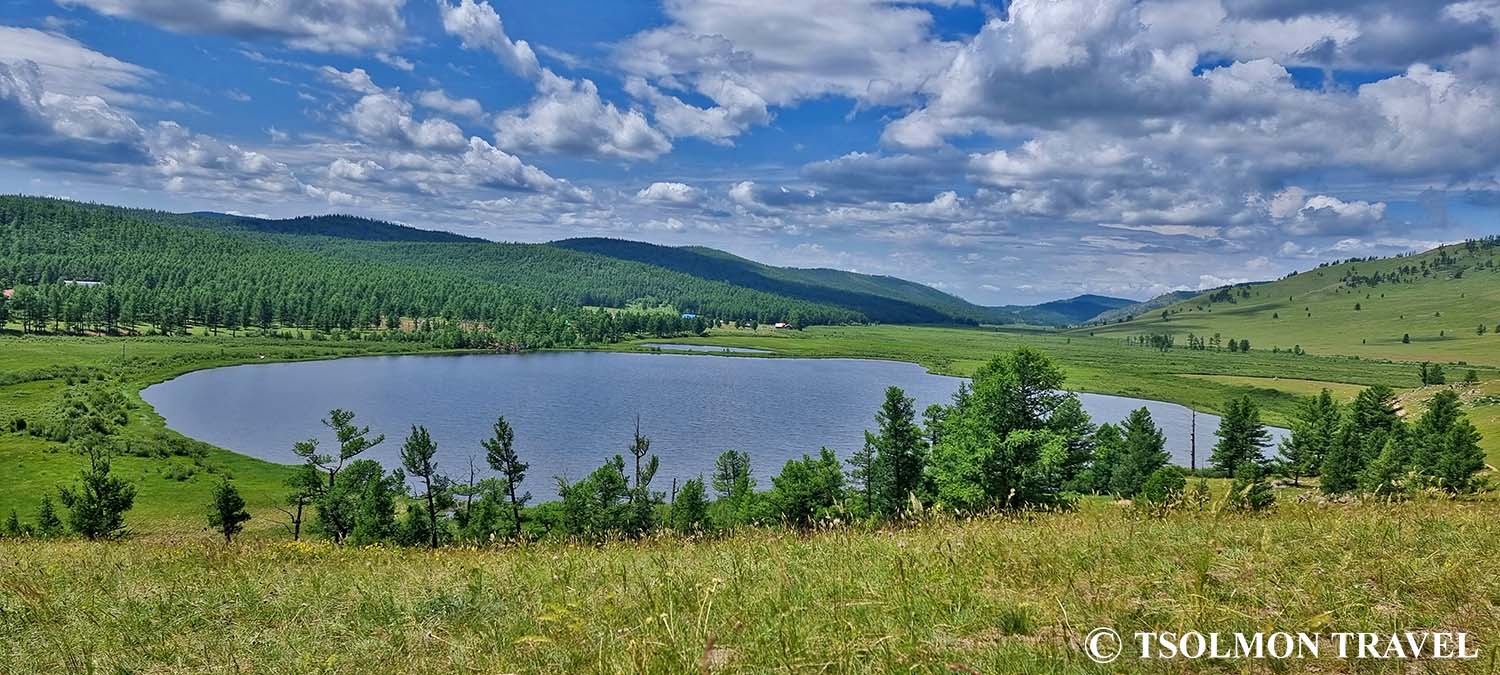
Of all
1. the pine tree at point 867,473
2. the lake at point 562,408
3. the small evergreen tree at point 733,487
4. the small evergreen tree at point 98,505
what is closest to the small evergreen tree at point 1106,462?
the lake at point 562,408

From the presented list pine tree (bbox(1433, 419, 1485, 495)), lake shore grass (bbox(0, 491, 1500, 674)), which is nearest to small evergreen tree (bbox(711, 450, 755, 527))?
lake shore grass (bbox(0, 491, 1500, 674))

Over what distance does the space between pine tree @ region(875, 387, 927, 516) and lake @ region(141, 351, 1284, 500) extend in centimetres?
1966

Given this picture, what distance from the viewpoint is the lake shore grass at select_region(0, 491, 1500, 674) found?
4516 mm

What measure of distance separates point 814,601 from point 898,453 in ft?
153

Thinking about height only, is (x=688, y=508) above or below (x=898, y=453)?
below

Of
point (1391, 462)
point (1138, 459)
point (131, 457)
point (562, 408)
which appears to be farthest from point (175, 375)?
point (1391, 462)

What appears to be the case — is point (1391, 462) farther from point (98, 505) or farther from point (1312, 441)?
point (98, 505)

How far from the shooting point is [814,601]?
554 centimetres

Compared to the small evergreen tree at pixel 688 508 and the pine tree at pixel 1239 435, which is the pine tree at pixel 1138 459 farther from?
the small evergreen tree at pixel 688 508

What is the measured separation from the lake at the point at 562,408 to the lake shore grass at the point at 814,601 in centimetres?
5921

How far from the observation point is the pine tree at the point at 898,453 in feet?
165

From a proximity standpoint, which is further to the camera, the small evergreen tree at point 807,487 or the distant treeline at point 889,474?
the small evergreen tree at point 807,487

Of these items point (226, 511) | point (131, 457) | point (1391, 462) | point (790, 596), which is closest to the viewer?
point (790, 596)

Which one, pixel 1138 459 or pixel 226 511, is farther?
pixel 1138 459
